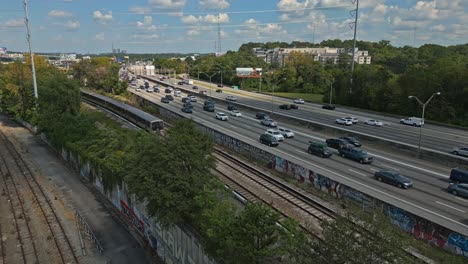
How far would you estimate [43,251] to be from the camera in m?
26.8

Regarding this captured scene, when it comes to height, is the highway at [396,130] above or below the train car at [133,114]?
below

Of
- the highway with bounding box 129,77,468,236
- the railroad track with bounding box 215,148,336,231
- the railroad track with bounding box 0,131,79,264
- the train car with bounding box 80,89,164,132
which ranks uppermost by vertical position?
the train car with bounding box 80,89,164,132

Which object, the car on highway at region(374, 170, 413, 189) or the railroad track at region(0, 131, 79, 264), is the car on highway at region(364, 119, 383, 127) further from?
the railroad track at region(0, 131, 79, 264)

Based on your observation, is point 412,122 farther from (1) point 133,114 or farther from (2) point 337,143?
(1) point 133,114

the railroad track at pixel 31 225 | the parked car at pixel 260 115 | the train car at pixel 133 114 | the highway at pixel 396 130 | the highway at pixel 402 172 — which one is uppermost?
the train car at pixel 133 114

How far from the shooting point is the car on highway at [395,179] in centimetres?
3313

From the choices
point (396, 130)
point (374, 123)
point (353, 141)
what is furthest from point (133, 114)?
point (396, 130)

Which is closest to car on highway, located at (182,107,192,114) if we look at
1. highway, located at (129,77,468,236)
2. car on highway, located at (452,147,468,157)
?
highway, located at (129,77,468,236)

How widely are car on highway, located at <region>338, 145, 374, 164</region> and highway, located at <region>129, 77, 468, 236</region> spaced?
643 millimetres

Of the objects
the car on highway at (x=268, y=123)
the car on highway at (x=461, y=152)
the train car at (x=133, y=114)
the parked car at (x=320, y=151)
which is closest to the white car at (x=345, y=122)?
the car on highway at (x=268, y=123)

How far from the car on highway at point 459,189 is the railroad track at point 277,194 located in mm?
13136

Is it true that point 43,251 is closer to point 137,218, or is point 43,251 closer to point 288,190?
point 137,218

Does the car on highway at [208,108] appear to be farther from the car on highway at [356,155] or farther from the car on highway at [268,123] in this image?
the car on highway at [356,155]

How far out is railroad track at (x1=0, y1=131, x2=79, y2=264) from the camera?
85.9 feet
